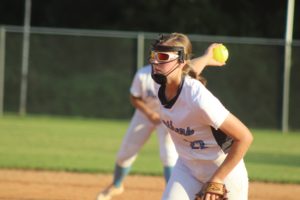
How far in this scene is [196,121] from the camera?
5.06m

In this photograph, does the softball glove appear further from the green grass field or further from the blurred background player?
the green grass field

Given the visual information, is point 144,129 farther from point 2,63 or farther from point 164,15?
point 164,15

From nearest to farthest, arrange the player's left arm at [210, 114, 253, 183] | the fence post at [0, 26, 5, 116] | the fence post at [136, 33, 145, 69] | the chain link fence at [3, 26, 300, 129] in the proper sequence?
the player's left arm at [210, 114, 253, 183] → the chain link fence at [3, 26, 300, 129] → the fence post at [136, 33, 145, 69] → the fence post at [0, 26, 5, 116]

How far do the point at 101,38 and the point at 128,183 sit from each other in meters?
11.3

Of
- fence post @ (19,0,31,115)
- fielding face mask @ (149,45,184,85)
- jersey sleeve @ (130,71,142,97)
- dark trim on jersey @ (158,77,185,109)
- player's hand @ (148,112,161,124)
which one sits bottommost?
fence post @ (19,0,31,115)

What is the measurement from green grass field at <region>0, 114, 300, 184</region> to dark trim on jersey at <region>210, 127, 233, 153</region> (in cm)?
560

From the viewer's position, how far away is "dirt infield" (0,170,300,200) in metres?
8.83

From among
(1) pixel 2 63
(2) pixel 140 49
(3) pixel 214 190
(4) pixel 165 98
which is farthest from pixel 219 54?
(1) pixel 2 63

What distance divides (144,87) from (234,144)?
12.1 feet

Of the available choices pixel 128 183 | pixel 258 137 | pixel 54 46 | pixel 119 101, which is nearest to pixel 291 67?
pixel 258 137

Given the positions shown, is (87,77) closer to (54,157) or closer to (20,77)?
(20,77)

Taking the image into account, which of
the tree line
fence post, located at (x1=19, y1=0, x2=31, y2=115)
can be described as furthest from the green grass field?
the tree line

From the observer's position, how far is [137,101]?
27.5ft

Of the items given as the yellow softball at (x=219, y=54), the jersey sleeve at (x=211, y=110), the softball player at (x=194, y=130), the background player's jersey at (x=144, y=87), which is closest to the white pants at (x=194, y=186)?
the softball player at (x=194, y=130)
